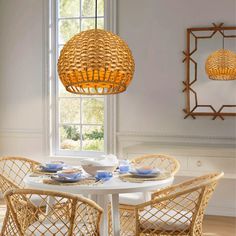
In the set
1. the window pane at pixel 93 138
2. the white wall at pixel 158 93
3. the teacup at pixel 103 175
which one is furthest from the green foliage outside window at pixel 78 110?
the teacup at pixel 103 175

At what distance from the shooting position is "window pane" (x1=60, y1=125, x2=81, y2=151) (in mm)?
Result: 5418

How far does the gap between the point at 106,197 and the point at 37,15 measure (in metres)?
2.91

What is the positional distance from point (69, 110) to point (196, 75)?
1.60m

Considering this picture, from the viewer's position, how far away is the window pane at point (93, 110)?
209 inches

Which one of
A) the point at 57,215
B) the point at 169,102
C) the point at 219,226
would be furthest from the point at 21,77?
the point at 57,215

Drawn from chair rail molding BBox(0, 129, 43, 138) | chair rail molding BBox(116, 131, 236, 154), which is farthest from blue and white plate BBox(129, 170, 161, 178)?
chair rail molding BBox(0, 129, 43, 138)

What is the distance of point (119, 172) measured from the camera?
334cm

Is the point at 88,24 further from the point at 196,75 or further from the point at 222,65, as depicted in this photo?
the point at 222,65

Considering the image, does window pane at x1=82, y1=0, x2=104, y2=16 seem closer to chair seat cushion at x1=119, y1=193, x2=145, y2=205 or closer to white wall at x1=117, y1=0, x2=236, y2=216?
white wall at x1=117, y1=0, x2=236, y2=216

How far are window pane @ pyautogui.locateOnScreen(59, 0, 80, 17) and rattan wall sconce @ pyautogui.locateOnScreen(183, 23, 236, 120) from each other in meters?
1.41

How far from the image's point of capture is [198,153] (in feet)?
15.6

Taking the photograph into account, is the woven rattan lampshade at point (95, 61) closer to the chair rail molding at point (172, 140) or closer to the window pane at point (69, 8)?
the chair rail molding at point (172, 140)

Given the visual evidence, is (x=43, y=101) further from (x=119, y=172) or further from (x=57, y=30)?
(x=119, y=172)

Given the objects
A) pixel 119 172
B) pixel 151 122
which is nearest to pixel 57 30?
pixel 151 122
